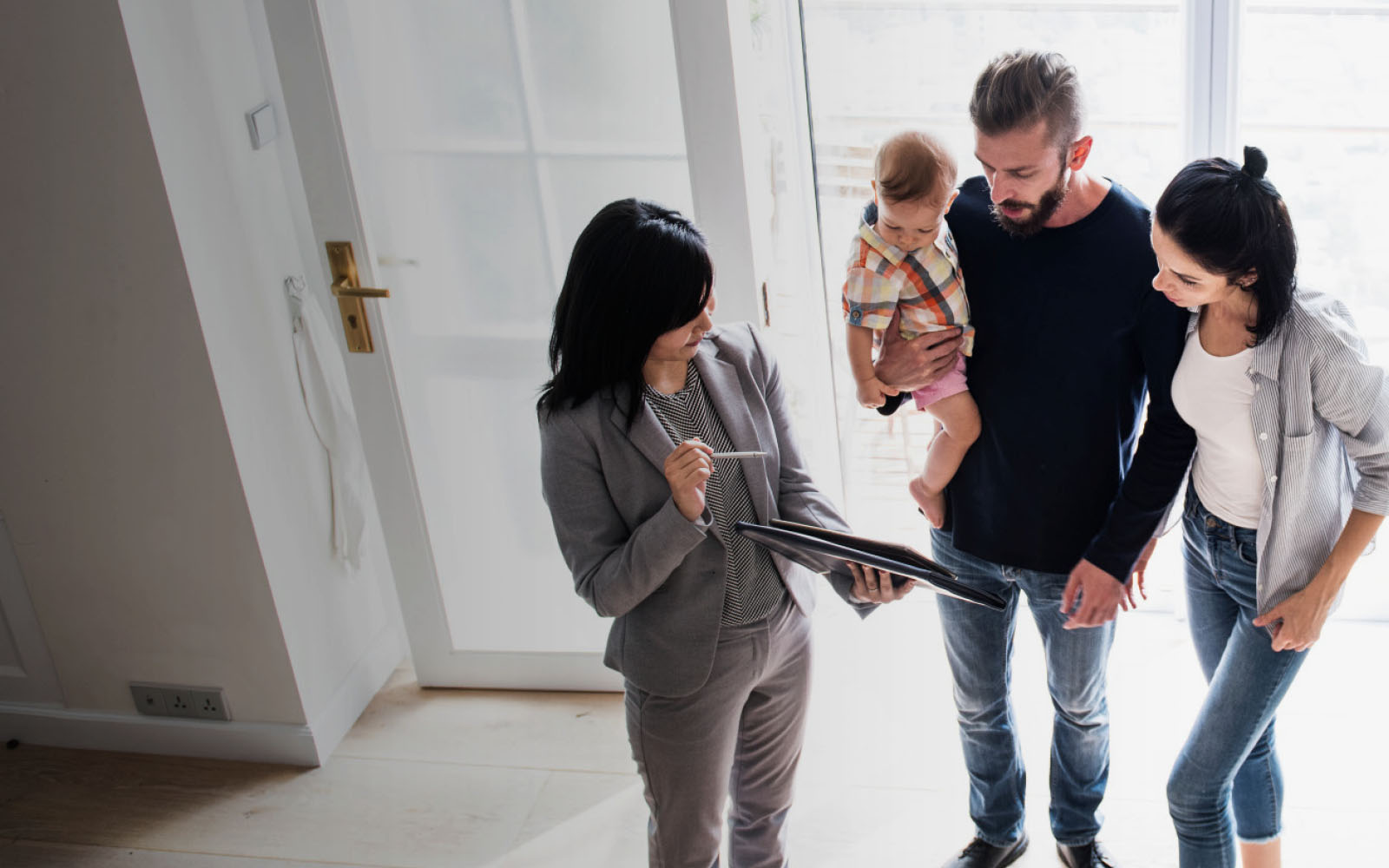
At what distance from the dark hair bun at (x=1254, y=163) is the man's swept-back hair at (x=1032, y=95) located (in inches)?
9.4

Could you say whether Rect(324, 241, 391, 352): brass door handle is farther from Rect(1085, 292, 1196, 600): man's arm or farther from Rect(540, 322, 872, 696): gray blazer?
Rect(1085, 292, 1196, 600): man's arm

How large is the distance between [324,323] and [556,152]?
2.52 ft

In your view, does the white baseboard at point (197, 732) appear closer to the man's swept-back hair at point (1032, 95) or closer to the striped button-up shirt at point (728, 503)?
the striped button-up shirt at point (728, 503)

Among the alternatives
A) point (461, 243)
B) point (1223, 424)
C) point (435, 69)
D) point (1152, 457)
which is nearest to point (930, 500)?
point (1152, 457)

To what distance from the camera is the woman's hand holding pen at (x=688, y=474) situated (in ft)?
5.51

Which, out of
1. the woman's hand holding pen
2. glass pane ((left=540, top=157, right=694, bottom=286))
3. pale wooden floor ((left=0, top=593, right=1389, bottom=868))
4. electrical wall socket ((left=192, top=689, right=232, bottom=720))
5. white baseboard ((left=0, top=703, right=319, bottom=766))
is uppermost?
glass pane ((left=540, top=157, right=694, bottom=286))

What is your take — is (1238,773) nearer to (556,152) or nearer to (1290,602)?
(1290,602)

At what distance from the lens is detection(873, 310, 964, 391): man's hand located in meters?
1.84

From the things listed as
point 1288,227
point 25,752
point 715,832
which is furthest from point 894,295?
point 25,752

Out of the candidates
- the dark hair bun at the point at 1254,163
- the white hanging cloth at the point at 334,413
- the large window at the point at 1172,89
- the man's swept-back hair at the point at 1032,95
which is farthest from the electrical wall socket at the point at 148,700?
the dark hair bun at the point at 1254,163

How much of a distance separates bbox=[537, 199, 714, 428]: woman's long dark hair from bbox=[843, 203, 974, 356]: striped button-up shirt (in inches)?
11.5

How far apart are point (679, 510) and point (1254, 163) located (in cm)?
89

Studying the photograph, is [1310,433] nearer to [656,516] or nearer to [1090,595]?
[1090,595]

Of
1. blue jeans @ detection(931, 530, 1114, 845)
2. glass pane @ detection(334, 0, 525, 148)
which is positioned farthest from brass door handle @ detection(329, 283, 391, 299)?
blue jeans @ detection(931, 530, 1114, 845)
